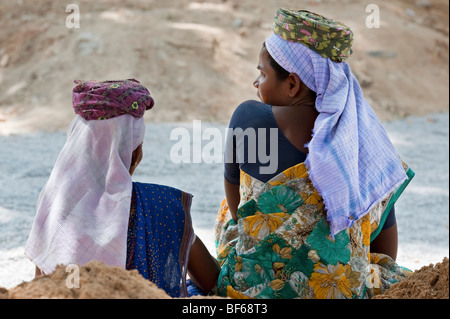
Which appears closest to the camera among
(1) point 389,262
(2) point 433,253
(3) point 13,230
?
(1) point 389,262

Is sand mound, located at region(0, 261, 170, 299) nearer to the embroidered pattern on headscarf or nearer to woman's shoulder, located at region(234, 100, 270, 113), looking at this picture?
the embroidered pattern on headscarf

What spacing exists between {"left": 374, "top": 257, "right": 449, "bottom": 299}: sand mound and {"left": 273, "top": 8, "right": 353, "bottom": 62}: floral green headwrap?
37.4 inches

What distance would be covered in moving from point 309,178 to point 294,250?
28 cm

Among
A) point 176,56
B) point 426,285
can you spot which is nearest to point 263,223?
point 426,285

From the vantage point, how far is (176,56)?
9.42m

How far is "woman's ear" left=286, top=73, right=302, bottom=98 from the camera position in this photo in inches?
97.4

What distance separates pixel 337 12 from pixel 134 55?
4.53 meters

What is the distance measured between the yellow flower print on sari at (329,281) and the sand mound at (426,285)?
291mm

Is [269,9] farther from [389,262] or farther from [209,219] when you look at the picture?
[389,262]

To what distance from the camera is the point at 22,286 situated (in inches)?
65.6

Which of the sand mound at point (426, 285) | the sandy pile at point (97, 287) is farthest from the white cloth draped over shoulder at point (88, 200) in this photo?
the sand mound at point (426, 285)

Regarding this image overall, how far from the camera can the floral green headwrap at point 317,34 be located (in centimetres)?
246

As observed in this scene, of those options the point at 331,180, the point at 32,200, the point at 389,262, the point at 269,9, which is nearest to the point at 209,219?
the point at 32,200
